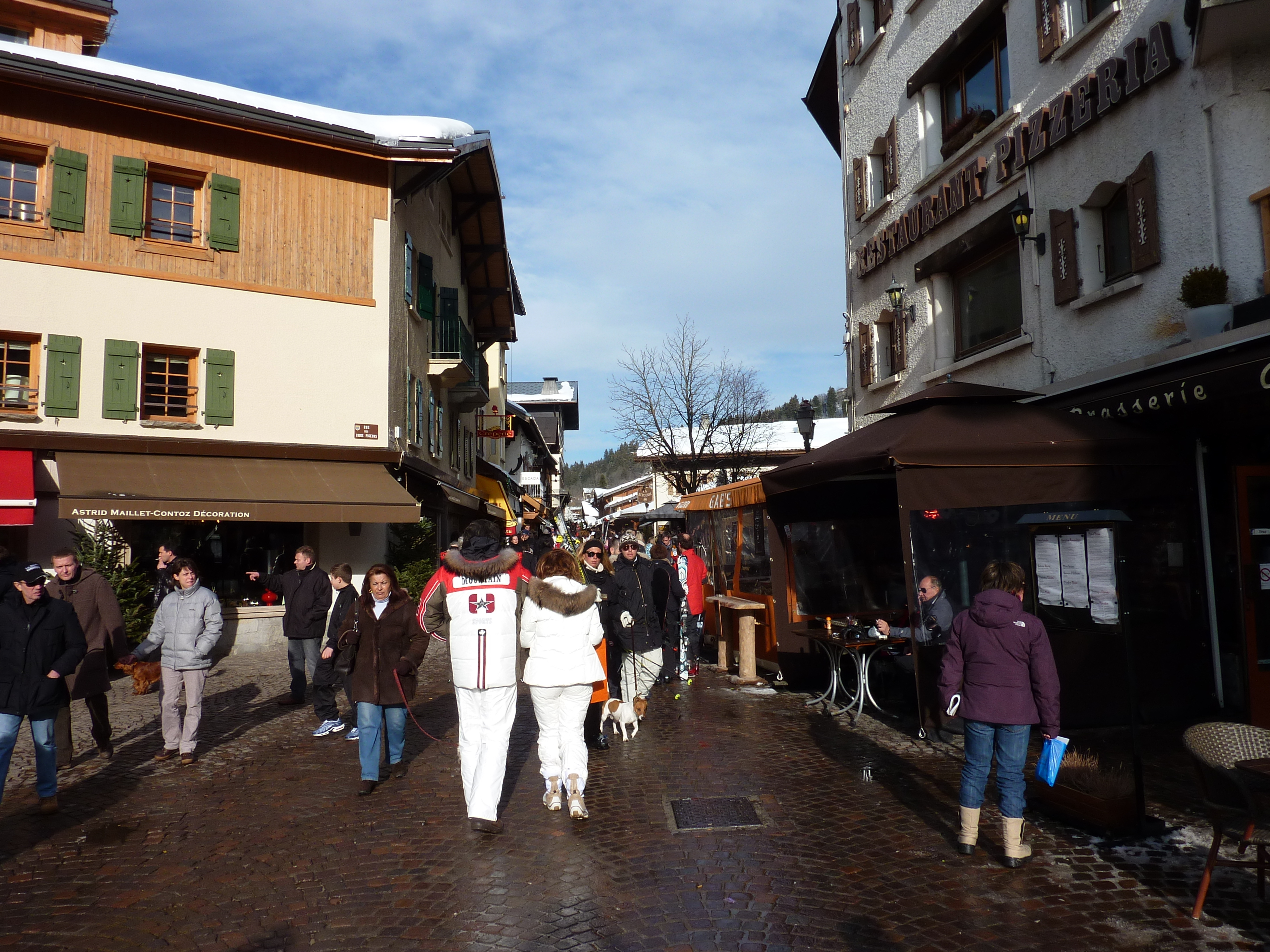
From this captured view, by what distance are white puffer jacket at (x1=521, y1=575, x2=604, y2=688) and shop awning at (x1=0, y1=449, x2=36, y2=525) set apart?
401 inches

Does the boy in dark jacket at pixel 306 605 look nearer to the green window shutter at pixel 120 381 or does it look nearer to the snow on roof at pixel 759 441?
the green window shutter at pixel 120 381

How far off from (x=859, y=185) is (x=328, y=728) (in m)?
13.1

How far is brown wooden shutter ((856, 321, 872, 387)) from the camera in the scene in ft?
52.6

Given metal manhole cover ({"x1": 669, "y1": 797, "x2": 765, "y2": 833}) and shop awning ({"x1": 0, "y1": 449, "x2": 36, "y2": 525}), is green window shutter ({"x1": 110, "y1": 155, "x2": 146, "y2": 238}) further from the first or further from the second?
metal manhole cover ({"x1": 669, "y1": 797, "x2": 765, "y2": 833})

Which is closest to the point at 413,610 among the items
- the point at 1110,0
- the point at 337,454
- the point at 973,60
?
the point at 337,454

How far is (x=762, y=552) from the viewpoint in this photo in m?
11.7

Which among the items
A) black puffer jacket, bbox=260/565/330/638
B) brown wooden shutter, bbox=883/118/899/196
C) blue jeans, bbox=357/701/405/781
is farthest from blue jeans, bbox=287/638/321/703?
brown wooden shutter, bbox=883/118/899/196

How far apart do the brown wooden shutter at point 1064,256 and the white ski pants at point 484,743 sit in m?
8.30

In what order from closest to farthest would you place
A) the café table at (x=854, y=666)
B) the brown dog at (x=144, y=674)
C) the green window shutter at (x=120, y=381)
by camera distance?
1. the café table at (x=854, y=666)
2. the brown dog at (x=144, y=674)
3. the green window shutter at (x=120, y=381)

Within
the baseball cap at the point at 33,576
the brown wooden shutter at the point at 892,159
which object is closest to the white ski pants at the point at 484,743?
the baseball cap at the point at 33,576

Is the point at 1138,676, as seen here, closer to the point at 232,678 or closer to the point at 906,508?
the point at 906,508

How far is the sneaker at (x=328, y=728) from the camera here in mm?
8281

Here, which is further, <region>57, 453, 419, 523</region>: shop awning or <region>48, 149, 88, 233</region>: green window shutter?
<region>48, 149, 88, 233</region>: green window shutter

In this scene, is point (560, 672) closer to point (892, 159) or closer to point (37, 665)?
point (37, 665)
